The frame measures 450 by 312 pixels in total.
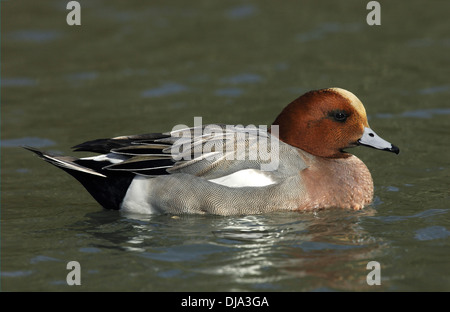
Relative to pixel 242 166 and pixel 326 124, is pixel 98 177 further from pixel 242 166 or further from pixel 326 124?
pixel 326 124

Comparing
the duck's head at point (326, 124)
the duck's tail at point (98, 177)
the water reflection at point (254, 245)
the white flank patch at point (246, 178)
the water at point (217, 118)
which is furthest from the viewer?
the duck's head at point (326, 124)

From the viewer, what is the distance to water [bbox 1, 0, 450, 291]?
5.93 metres

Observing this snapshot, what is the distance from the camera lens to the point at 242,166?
6867 mm

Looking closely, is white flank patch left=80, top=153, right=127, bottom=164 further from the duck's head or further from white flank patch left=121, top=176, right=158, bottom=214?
the duck's head

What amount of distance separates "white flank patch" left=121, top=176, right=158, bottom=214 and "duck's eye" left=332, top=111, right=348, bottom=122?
178cm

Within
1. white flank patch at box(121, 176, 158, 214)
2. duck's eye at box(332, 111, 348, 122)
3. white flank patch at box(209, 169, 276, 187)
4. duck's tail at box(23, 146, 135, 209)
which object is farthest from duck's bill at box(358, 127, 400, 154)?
duck's tail at box(23, 146, 135, 209)

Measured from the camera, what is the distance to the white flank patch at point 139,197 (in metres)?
7.07

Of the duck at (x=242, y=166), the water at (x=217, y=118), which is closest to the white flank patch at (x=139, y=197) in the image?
the duck at (x=242, y=166)

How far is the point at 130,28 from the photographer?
12.5 meters

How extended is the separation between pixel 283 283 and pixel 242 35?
729cm

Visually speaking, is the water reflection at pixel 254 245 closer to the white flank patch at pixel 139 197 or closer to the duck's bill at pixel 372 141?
the white flank patch at pixel 139 197

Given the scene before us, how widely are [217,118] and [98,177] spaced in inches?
116

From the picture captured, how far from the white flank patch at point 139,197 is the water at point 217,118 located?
5.1 inches

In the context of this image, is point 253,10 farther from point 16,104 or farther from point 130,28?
point 16,104
